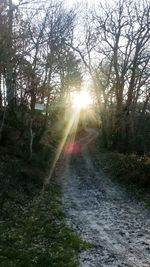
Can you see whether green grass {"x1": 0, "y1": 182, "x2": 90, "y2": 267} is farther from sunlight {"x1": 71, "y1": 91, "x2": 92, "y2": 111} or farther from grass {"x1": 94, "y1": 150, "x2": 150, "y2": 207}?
sunlight {"x1": 71, "y1": 91, "x2": 92, "y2": 111}

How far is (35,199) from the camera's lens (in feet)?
65.3

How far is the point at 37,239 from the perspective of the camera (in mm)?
13773

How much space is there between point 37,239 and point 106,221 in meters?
4.01

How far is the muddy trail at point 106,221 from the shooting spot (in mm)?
12523

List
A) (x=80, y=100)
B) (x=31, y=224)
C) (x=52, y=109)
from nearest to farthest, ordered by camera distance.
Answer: (x=31, y=224) < (x=52, y=109) < (x=80, y=100)

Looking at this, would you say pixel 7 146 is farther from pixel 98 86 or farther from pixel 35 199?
pixel 98 86

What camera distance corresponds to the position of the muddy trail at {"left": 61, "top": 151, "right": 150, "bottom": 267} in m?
12.5

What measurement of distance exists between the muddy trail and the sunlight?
39.9 m

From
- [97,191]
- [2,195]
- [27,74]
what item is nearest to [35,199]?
[2,195]

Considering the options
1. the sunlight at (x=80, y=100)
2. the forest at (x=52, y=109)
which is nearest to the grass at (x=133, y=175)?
the forest at (x=52, y=109)

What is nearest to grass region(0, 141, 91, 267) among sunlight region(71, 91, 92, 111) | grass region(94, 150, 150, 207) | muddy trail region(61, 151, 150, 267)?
muddy trail region(61, 151, 150, 267)

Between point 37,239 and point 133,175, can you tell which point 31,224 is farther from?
point 133,175

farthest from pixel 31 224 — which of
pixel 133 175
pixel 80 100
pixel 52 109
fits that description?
pixel 80 100

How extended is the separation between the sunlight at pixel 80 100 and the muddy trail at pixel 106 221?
3985cm
